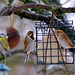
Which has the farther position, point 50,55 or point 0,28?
point 0,28

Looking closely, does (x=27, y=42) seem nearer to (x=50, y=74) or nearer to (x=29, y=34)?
(x=29, y=34)

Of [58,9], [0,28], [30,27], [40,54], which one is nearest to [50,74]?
[30,27]

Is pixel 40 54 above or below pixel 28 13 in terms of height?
below

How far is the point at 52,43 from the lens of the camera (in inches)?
62.5

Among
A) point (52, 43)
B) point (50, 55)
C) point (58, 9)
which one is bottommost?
point (50, 55)

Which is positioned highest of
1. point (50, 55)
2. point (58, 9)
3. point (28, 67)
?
point (58, 9)

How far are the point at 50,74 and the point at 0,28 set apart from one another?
4.91ft

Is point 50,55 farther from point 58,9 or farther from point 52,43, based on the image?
point 58,9

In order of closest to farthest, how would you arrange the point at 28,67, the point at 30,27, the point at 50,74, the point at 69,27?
the point at 69,27, the point at 50,74, the point at 30,27, the point at 28,67

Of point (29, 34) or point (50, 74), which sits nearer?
point (29, 34)

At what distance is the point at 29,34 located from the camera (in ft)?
4.57

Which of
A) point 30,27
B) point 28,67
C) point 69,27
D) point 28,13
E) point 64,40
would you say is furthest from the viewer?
point 28,67

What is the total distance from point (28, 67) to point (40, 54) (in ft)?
7.47

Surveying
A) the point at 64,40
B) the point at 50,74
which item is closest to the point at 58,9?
the point at 64,40
